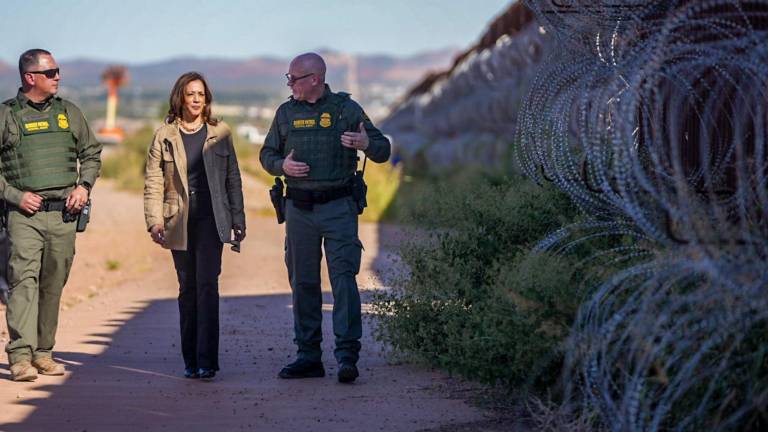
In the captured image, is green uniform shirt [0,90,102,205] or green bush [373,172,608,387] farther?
green uniform shirt [0,90,102,205]

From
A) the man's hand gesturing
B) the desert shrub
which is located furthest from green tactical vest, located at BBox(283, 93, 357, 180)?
the desert shrub

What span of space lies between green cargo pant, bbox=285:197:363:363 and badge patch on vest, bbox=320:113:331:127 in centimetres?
45

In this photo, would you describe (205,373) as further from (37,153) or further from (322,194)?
(37,153)

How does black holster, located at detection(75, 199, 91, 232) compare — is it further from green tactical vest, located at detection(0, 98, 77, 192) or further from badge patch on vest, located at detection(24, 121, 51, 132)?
badge patch on vest, located at detection(24, 121, 51, 132)

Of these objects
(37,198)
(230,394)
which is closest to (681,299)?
(230,394)

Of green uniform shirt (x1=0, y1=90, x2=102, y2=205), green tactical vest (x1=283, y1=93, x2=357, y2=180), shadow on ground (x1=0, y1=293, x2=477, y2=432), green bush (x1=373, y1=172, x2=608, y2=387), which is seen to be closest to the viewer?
green bush (x1=373, y1=172, x2=608, y2=387)

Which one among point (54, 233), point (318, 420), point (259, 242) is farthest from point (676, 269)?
point (259, 242)

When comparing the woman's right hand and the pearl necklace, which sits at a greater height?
the pearl necklace

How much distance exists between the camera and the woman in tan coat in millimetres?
8312

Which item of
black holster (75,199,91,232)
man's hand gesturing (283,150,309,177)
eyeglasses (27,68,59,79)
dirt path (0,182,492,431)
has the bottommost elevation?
dirt path (0,182,492,431)

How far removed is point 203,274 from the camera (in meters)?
8.32

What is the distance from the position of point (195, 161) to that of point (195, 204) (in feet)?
0.85

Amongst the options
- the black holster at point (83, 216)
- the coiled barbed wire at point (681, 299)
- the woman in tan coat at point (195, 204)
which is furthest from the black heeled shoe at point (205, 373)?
the coiled barbed wire at point (681, 299)

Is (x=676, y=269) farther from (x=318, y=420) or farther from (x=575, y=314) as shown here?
(x=318, y=420)
